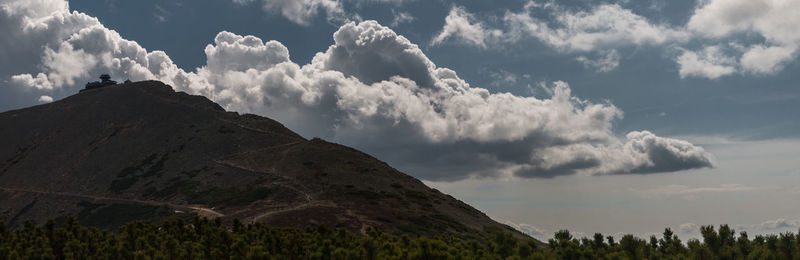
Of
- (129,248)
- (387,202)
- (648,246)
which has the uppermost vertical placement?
(387,202)

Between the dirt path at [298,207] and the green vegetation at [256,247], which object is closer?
the green vegetation at [256,247]

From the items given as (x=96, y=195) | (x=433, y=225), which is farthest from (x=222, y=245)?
(x=96, y=195)

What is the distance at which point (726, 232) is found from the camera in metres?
71.9

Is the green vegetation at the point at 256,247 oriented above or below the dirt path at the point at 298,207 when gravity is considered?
below

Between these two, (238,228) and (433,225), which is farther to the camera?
(433,225)

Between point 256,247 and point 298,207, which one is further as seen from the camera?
point 298,207

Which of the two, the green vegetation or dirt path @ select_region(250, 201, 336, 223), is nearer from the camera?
the green vegetation

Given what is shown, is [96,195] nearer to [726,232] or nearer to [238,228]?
[238,228]

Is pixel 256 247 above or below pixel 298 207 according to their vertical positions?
below

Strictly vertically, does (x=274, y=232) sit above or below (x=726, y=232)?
below

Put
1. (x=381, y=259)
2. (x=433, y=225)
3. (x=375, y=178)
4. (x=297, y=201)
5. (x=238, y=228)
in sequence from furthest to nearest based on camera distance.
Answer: (x=375, y=178) < (x=297, y=201) < (x=433, y=225) < (x=238, y=228) < (x=381, y=259)

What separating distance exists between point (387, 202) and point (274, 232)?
105527 mm

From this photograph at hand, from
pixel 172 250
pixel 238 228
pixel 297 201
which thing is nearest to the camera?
pixel 172 250

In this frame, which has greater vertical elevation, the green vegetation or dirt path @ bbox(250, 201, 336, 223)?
dirt path @ bbox(250, 201, 336, 223)
